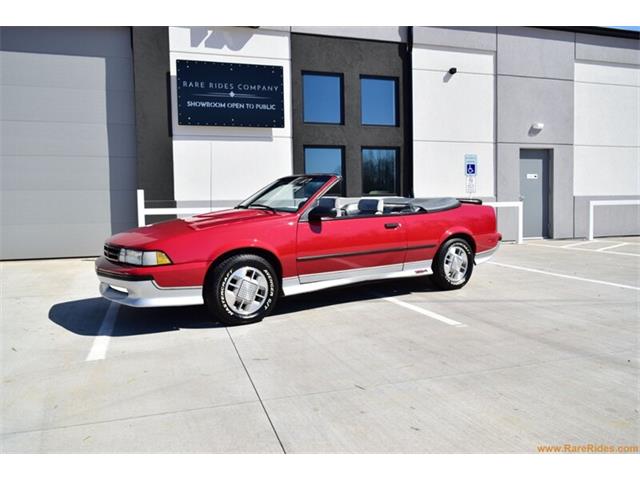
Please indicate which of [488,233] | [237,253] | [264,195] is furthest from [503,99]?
[237,253]

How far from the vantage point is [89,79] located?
11.1m

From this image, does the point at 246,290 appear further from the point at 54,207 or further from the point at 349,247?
the point at 54,207

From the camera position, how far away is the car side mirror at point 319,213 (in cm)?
558

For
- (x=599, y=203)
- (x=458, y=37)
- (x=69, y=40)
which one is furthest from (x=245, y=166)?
(x=599, y=203)

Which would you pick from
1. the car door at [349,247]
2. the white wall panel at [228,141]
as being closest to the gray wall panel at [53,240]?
the white wall panel at [228,141]

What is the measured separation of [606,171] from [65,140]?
14595 mm

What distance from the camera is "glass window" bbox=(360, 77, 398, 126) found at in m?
12.8

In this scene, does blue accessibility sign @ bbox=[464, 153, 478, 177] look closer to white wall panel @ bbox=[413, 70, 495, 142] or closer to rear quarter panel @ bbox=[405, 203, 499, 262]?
white wall panel @ bbox=[413, 70, 495, 142]

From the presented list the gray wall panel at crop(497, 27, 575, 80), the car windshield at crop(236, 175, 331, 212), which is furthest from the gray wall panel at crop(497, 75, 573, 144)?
the car windshield at crop(236, 175, 331, 212)

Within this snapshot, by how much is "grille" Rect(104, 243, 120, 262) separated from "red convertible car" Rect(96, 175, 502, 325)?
10 millimetres

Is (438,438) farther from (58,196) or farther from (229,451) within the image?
(58,196)

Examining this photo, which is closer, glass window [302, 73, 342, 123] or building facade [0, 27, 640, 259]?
building facade [0, 27, 640, 259]

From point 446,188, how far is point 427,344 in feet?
30.3

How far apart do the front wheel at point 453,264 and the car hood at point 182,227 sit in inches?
94.0
